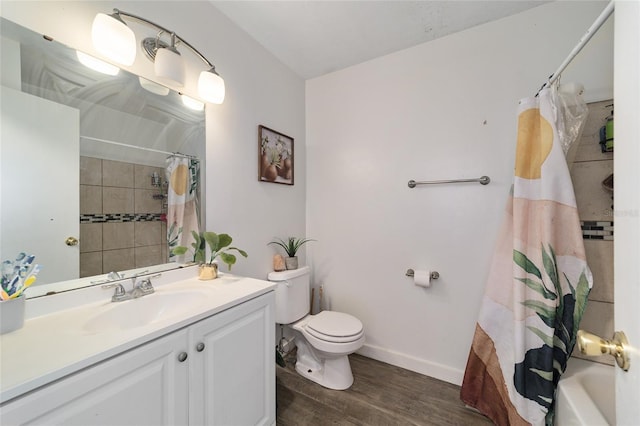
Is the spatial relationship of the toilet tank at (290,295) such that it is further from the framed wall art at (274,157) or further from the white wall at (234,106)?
the framed wall art at (274,157)

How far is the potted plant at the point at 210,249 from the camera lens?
131 centimetres

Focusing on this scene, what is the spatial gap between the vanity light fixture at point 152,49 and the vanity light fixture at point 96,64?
59mm

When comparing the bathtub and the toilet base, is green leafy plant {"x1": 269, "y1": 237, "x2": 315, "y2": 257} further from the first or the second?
the bathtub

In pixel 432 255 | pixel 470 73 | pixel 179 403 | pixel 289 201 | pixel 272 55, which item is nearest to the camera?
pixel 179 403

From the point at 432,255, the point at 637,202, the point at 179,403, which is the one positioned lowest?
the point at 179,403

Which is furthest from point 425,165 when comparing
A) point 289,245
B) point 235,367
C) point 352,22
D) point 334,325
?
point 235,367

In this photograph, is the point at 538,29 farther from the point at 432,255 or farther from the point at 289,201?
the point at 289,201

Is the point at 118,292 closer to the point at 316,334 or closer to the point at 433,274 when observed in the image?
the point at 316,334

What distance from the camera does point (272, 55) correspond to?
1912mm

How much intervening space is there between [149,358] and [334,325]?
47.1 inches

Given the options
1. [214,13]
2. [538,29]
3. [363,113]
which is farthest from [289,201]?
[538,29]

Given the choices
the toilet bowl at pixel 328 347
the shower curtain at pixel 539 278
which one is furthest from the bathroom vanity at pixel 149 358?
the shower curtain at pixel 539 278

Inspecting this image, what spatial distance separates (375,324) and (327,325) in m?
0.50

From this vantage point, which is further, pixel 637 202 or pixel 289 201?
pixel 289 201
